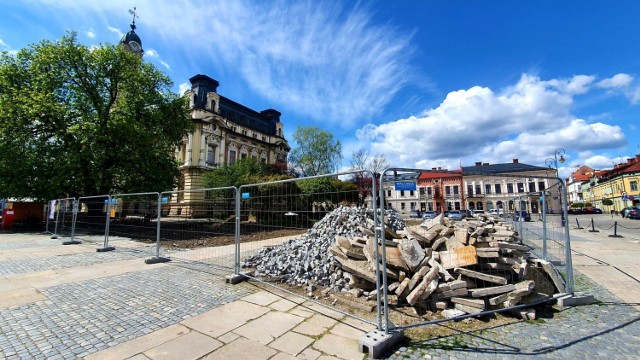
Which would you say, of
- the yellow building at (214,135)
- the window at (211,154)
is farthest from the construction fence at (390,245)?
the window at (211,154)

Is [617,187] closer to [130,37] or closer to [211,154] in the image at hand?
[211,154]

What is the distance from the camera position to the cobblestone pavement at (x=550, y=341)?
9.39ft

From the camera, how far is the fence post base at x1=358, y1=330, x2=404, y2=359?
2.78 metres

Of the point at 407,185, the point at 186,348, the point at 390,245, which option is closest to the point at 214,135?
the point at 390,245

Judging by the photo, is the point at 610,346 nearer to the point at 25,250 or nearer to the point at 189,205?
the point at 189,205

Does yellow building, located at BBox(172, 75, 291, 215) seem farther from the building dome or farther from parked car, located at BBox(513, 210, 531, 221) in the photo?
parked car, located at BBox(513, 210, 531, 221)

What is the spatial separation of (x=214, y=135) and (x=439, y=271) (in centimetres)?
4196

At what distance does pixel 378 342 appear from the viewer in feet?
9.24

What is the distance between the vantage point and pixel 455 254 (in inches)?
170

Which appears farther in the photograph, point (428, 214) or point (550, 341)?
point (428, 214)

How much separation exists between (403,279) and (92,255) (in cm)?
938

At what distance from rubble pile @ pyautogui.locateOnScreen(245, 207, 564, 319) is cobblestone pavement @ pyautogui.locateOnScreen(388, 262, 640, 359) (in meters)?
0.38

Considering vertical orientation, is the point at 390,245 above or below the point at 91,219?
below

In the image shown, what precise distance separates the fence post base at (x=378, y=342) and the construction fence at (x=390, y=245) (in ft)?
0.30
